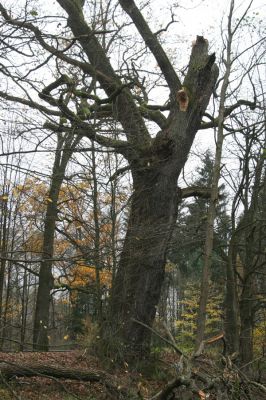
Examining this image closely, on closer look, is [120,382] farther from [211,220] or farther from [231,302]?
[231,302]

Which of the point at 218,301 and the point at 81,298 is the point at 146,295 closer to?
the point at 81,298

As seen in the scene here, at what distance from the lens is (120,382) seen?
6156 millimetres

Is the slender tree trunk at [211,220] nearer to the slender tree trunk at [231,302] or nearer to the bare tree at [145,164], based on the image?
the bare tree at [145,164]

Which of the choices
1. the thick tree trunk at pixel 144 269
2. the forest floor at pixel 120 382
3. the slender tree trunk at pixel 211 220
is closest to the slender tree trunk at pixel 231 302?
the forest floor at pixel 120 382

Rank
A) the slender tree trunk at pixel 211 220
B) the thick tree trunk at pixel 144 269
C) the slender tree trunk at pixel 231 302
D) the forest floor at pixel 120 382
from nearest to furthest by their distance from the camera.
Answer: the forest floor at pixel 120 382, the slender tree trunk at pixel 211 220, the thick tree trunk at pixel 144 269, the slender tree trunk at pixel 231 302

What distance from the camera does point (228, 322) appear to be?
1231 centimetres

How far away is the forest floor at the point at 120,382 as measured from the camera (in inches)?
114

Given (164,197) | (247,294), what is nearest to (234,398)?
(164,197)

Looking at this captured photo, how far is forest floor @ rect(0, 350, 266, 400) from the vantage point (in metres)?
2.89

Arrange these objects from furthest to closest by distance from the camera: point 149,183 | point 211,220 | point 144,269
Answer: point 149,183 < point 144,269 < point 211,220

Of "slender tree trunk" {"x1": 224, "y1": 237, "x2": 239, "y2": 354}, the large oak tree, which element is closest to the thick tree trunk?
the large oak tree

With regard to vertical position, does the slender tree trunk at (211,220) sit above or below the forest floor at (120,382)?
above

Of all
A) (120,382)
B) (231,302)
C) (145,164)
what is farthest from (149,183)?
(231,302)

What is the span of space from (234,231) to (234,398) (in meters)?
10.0
